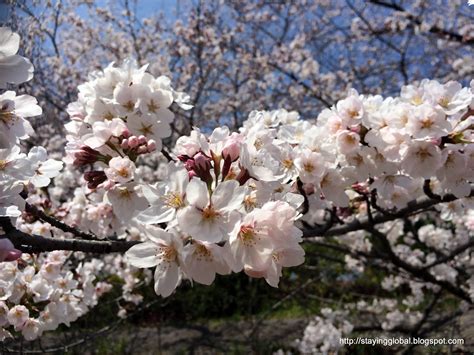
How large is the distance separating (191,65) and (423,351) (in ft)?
17.1

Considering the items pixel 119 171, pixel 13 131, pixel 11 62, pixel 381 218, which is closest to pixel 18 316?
pixel 119 171

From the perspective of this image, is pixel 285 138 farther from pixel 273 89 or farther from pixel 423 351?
pixel 273 89

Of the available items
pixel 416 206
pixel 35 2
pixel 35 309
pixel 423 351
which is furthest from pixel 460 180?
pixel 423 351

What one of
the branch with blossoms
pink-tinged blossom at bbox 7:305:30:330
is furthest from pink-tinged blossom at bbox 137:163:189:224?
pink-tinged blossom at bbox 7:305:30:330

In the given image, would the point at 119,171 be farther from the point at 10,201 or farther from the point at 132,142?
the point at 10,201

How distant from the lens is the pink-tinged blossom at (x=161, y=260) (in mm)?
1009

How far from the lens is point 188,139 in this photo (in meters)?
1.17

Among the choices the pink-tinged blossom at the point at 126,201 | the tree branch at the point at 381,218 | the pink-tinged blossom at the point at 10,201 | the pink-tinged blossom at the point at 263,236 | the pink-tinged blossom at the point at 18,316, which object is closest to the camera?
the pink-tinged blossom at the point at 263,236

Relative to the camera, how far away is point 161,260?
102 centimetres

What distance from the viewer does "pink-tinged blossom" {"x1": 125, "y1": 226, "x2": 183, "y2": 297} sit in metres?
1.01

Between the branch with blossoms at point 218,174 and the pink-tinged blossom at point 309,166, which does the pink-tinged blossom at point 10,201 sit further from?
the pink-tinged blossom at point 309,166

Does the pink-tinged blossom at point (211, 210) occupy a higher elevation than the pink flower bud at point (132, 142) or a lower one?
lower

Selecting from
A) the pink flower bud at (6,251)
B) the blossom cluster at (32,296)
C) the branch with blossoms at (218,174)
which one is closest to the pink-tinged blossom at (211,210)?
the branch with blossoms at (218,174)

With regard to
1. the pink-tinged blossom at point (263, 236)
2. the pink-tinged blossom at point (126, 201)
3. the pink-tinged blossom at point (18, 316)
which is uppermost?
the pink-tinged blossom at point (126, 201)
